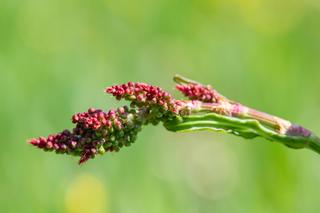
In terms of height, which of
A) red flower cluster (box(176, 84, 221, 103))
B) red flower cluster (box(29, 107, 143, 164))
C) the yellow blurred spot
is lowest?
red flower cluster (box(29, 107, 143, 164))

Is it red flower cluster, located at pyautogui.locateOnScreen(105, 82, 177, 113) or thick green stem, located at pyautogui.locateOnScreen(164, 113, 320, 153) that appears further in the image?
thick green stem, located at pyautogui.locateOnScreen(164, 113, 320, 153)

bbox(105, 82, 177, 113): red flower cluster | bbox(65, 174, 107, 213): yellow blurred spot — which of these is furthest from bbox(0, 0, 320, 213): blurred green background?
bbox(105, 82, 177, 113): red flower cluster

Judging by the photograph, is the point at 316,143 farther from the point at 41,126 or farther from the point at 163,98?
the point at 41,126

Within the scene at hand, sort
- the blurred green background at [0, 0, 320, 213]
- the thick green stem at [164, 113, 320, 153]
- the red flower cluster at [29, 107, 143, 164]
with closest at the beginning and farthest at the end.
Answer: the red flower cluster at [29, 107, 143, 164]
the thick green stem at [164, 113, 320, 153]
the blurred green background at [0, 0, 320, 213]

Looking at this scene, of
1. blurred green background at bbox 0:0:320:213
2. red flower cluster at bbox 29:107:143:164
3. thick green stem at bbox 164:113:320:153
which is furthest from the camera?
blurred green background at bbox 0:0:320:213

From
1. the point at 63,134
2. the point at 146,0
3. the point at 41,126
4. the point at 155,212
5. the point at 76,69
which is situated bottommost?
the point at 63,134

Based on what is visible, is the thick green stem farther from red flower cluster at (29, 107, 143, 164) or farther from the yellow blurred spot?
the yellow blurred spot

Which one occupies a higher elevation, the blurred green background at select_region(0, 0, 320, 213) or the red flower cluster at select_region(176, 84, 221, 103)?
the blurred green background at select_region(0, 0, 320, 213)

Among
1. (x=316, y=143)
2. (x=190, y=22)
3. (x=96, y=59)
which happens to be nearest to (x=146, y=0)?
(x=190, y=22)
